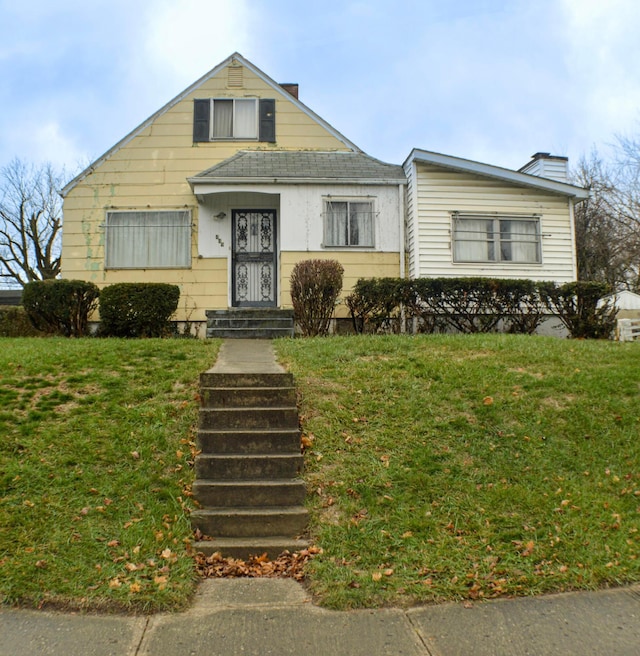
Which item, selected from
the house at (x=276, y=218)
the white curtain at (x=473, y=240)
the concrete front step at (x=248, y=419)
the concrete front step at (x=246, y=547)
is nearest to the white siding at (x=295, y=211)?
the house at (x=276, y=218)

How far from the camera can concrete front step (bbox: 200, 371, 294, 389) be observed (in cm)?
647

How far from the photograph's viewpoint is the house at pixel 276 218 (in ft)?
40.8

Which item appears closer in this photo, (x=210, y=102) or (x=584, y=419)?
(x=584, y=419)

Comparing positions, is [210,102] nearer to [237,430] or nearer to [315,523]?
[237,430]

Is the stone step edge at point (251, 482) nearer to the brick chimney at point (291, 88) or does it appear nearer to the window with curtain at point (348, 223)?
the window with curtain at point (348, 223)

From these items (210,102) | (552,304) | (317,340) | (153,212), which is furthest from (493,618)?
(210,102)

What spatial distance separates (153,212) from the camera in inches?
506

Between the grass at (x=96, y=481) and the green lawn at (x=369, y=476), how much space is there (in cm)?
1

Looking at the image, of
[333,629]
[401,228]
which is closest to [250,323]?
[401,228]

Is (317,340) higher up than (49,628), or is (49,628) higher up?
(317,340)

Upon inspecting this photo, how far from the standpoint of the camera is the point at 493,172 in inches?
490

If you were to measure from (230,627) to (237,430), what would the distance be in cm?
233

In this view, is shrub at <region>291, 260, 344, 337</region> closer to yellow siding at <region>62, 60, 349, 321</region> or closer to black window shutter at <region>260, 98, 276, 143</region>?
yellow siding at <region>62, 60, 349, 321</region>

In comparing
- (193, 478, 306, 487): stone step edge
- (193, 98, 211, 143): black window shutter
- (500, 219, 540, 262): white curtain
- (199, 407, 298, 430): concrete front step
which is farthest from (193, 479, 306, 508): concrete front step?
(193, 98, 211, 143): black window shutter
